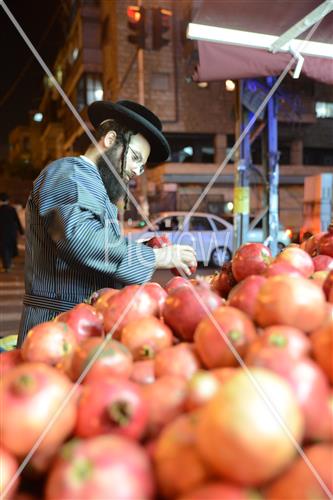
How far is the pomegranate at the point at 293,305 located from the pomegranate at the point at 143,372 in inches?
12.5

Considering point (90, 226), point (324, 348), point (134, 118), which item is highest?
point (134, 118)

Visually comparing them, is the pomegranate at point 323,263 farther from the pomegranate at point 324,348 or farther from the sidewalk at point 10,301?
the sidewalk at point 10,301

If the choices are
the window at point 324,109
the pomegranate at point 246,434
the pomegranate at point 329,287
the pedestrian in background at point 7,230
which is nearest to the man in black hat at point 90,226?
the pomegranate at point 329,287

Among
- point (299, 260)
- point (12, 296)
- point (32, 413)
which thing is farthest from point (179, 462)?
point (12, 296)

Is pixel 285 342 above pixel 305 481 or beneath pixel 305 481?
above

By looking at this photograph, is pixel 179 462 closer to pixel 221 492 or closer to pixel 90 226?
pixel 221 492

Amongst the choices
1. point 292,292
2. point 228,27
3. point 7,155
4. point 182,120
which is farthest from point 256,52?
point 7,155

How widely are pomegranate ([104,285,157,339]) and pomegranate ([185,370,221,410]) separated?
1.61 feet

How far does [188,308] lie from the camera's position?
4.54ft

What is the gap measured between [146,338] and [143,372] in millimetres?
152

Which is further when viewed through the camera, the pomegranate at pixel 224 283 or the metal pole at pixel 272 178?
the metal pole at pixel 272 178

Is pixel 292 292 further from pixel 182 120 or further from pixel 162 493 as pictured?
pixel 182 120

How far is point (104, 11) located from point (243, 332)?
2691 centimetres

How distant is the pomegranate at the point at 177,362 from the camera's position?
3.83 feet
